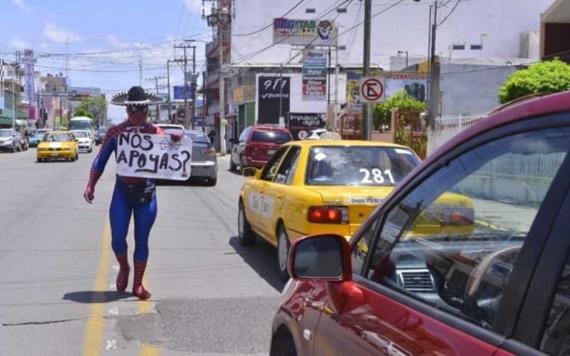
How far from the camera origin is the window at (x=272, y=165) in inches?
385

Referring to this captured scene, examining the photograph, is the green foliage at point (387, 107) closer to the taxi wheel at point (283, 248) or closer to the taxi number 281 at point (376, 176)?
the taxi number 281 at point (376, 176)

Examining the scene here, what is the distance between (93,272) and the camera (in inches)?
344

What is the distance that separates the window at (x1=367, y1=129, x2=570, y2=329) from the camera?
83.9 inches

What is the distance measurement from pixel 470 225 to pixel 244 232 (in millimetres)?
8064

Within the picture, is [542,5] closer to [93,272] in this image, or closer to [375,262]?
[93,272]

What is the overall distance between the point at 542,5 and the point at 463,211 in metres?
70.7

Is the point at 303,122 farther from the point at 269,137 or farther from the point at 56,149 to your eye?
the point at 269,137

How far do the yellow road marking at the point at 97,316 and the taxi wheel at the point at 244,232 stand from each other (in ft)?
6.23

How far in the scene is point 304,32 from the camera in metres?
59.4

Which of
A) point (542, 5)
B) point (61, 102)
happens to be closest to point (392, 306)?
point (542, 5)

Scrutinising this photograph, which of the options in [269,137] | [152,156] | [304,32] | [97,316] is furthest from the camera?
[304,32]

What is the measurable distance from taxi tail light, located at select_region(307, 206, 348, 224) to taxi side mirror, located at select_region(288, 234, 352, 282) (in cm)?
446

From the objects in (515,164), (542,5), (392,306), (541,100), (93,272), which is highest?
(542,5)

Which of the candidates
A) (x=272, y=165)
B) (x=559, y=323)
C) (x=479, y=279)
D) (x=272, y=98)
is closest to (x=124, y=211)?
(x=272, y=165)
